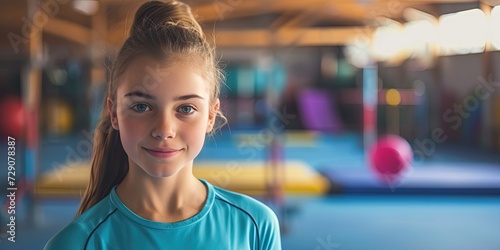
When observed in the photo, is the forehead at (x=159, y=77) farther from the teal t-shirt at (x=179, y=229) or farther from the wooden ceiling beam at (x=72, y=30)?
the wooden ceiling beam at (x=72, y=30)

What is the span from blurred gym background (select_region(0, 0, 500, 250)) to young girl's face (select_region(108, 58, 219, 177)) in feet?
0.60

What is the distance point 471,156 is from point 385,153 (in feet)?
6.19

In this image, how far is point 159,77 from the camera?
99cm

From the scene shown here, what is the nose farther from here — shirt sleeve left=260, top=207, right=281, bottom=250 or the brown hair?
shirt sleeve left=260, top=207, right=281, bottom=250

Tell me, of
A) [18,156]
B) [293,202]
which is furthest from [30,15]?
[293,202]

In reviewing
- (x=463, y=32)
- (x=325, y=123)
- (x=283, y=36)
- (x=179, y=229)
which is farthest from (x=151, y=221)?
(x=325, y=123)

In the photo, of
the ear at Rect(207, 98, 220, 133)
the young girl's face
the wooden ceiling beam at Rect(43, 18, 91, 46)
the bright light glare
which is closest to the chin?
the young girl's face

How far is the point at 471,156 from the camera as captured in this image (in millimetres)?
4809

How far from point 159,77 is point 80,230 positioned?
0.27 m

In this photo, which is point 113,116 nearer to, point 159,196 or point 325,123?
point 159,196

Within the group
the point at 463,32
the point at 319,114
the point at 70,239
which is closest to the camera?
the point at 70,239

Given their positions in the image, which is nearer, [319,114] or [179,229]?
[179,229]

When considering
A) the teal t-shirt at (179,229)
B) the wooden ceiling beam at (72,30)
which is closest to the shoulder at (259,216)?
the teal t-shirt at (179,229)

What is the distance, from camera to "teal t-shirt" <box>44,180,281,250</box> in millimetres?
977
